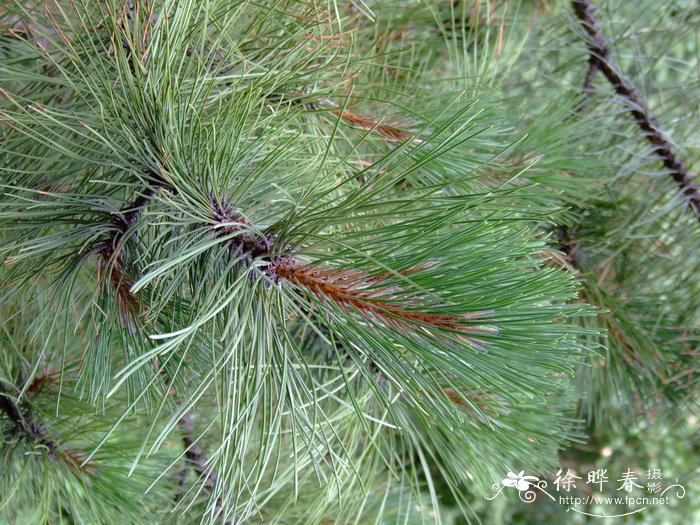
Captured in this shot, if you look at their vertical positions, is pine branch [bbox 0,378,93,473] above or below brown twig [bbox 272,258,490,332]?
below

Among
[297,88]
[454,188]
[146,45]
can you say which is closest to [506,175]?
[454,188]

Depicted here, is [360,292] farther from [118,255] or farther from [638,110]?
[638,110]

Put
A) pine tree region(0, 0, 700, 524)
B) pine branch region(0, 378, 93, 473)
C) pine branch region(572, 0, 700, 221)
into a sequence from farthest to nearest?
pine branch region(572, 0, 700, 221) → pine branch region(0, 378, 93, 473) → pine tree region(0, 0, 700, 524)

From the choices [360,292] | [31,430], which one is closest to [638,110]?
[360,292]

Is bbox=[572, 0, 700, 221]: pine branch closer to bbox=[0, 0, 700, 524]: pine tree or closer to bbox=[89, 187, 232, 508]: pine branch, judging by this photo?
bbox=[0, 0, 700, 524]: pine tree

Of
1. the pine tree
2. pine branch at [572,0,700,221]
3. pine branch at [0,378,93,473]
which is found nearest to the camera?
the pine tree

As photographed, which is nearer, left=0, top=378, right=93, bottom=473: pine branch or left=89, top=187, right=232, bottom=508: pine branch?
left=89, top=187, right=232, bottom=508: pine branch

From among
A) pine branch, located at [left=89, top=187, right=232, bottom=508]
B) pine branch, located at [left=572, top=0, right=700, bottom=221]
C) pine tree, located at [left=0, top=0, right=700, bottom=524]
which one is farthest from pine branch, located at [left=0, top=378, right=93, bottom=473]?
pine branch, located at [left=572, top=0, right=700, bottom=221]
